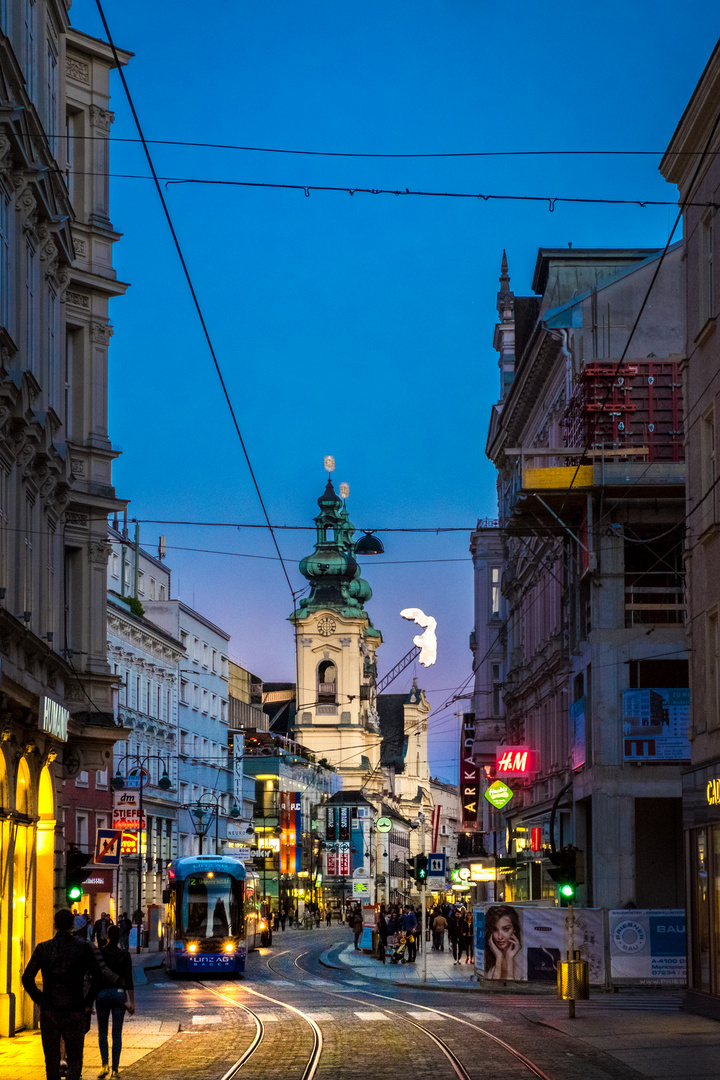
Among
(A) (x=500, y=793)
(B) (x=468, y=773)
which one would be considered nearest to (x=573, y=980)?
(A) (x=500, y=793)

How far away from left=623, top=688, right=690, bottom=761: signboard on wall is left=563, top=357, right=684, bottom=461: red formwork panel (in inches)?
241

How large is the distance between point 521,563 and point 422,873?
18.9 m

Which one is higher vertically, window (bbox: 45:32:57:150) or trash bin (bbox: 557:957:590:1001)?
window (bbox: 45:32:57:150)

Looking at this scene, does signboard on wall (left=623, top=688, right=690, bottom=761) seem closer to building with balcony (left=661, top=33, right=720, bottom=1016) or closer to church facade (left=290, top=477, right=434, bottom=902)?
building with balcony (left=661, top=33, right=720, bottom=1016)

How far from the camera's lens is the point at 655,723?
4019 cm

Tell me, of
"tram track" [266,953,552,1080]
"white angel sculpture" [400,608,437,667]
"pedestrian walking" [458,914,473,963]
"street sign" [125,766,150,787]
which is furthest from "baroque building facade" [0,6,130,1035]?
"white angel sculpture" [400,608,437,667]

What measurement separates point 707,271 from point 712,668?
20.8ft

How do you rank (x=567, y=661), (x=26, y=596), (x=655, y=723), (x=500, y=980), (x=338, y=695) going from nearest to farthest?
(x=26, y=596), (x=500, y=980), (x=655, y=723), (x=567, y=661), (x=338, y=695)

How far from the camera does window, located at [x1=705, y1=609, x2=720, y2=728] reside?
26125 millimetres

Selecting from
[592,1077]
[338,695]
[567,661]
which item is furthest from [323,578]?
[592,1077]

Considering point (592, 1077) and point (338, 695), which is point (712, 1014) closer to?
point (592, 1077)

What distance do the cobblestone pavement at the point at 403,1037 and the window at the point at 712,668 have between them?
4.70m

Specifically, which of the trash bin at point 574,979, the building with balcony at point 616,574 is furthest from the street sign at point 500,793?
the trash bin at point 574,979

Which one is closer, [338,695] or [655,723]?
[655,723]
